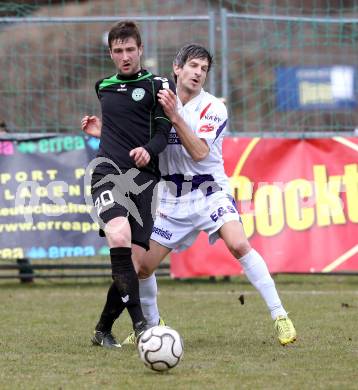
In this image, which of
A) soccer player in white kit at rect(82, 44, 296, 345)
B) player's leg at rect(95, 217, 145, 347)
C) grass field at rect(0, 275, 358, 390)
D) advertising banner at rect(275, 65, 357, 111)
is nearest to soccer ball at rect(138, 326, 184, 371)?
grass field at rect(0, 275, 358, 390)

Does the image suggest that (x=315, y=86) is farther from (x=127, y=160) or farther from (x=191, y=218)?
(x=127, y=160)

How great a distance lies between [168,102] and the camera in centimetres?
658

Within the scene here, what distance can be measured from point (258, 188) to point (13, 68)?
124 inches

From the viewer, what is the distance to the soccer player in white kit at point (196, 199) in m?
6.93

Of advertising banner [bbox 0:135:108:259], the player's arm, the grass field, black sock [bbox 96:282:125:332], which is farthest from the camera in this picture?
advertising banner [bbox 0:135:108:259]

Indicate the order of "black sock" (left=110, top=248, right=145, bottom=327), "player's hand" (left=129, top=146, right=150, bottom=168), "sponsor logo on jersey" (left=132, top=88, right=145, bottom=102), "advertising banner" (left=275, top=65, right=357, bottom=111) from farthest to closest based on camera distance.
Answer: "advertising banner" (left=275, top=65, right=357, bottom=111) < "sponsor logo on jersey" (left=132, top=88, right=145, bottom=102) < "black sock" (left=110, top=248, right=145, bottom=327) < "player's hand" (left=129, top=146, right=150, bottom=168)

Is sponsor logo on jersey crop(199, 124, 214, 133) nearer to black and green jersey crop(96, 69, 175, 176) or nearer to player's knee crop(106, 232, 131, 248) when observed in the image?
black and green jersey crop(96, 69, 175, 176)

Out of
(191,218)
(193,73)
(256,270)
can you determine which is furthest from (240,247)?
(193,73)

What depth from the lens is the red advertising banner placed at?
37.1 feet

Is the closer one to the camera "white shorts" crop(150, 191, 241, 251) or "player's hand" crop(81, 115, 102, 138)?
"white shorts" crop(150, 191, 241, 251)

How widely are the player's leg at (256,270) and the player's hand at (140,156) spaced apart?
859mm

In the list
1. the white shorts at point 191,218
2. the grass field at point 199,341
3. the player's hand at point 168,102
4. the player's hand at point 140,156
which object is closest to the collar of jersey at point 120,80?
the player's hand at point 168,102

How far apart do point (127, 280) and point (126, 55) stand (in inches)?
56.8

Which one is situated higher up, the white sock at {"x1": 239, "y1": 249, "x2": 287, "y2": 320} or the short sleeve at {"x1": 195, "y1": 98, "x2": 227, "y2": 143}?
the short sleeve at {"x1": 195, "y1": 98, "x2": 227, "y2": 143}
